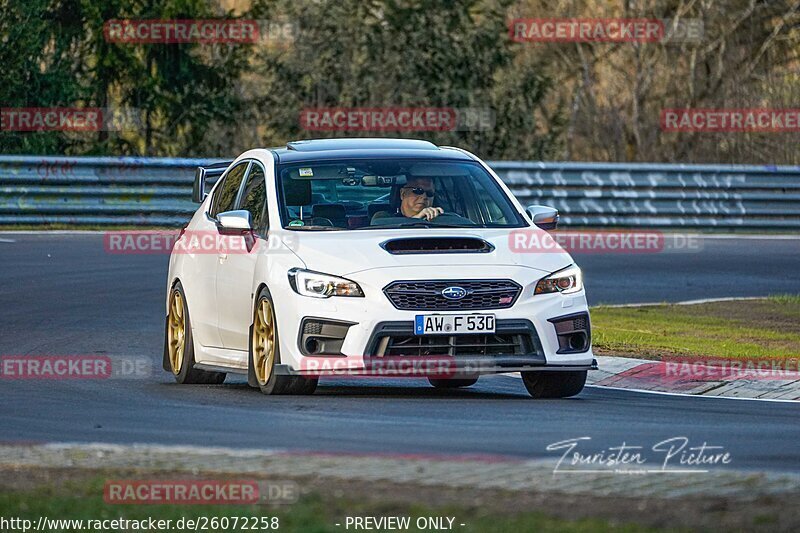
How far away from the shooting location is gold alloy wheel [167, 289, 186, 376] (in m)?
13.4

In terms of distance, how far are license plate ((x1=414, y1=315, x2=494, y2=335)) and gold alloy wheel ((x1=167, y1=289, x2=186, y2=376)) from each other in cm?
272

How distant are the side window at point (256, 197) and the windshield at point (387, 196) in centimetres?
18

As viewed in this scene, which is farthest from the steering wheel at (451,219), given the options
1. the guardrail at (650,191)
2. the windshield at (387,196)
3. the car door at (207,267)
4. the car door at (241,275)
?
the guardrail at (650,191)

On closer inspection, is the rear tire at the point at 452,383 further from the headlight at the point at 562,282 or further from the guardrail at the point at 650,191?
the guardrail at the point at 650,191

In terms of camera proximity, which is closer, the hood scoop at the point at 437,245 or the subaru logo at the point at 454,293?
the subaru logo at the point at 454,293

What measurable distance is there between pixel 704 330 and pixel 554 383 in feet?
15.8

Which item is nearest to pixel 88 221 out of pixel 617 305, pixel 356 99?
pixel 356 99

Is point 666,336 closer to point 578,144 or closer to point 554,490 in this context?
point 554,490

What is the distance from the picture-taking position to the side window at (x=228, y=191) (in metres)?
13.4

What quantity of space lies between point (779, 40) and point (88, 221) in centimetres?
1698

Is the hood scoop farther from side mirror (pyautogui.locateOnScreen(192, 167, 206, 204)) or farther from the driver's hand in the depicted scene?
side mirror (pyautogui.locateOnScreen(192, 167, 206, 204))

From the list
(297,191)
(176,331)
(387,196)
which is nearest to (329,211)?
(297,191)

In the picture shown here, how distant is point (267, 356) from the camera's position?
461 inches

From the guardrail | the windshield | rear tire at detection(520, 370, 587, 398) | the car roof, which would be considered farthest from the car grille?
the guardrail
